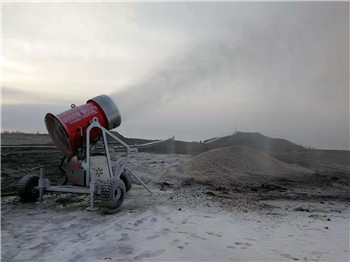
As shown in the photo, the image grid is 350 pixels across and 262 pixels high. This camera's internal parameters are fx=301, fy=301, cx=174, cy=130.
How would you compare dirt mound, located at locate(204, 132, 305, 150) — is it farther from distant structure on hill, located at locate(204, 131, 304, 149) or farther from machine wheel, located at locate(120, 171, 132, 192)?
machine wheel, located at locate(120, 171, 132, 192)

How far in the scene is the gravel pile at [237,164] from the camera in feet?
45.3

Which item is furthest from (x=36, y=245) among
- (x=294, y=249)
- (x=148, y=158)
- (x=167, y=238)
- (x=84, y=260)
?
(x=148, y=158)

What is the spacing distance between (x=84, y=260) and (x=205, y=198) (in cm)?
464

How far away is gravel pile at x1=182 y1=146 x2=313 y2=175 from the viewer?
13812 millimetres

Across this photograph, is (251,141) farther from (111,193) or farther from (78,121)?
(111,193)

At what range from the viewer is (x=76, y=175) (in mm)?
7750

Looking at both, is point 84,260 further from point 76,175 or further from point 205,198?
point 205,198

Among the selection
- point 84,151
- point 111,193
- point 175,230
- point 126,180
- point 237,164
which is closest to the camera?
point 175,230

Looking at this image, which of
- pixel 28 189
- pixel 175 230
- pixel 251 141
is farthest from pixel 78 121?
pixel 251 141

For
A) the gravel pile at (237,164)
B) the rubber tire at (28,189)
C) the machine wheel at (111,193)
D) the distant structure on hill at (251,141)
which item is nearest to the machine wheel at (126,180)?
the machine wheel at (111,193)

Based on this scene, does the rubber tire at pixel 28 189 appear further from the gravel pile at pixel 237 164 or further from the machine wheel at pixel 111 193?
the gravel pile at pixel 237 164

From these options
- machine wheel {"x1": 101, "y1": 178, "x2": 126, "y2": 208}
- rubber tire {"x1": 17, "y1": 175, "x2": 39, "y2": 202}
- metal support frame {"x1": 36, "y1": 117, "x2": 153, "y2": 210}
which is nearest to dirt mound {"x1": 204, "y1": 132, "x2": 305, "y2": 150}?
metal support frame {"x1": 36, "y1": 117, "x2": 153, "y2": 210}

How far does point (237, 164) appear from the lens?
47.3 ft

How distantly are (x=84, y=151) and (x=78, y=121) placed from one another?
2.59 feet
